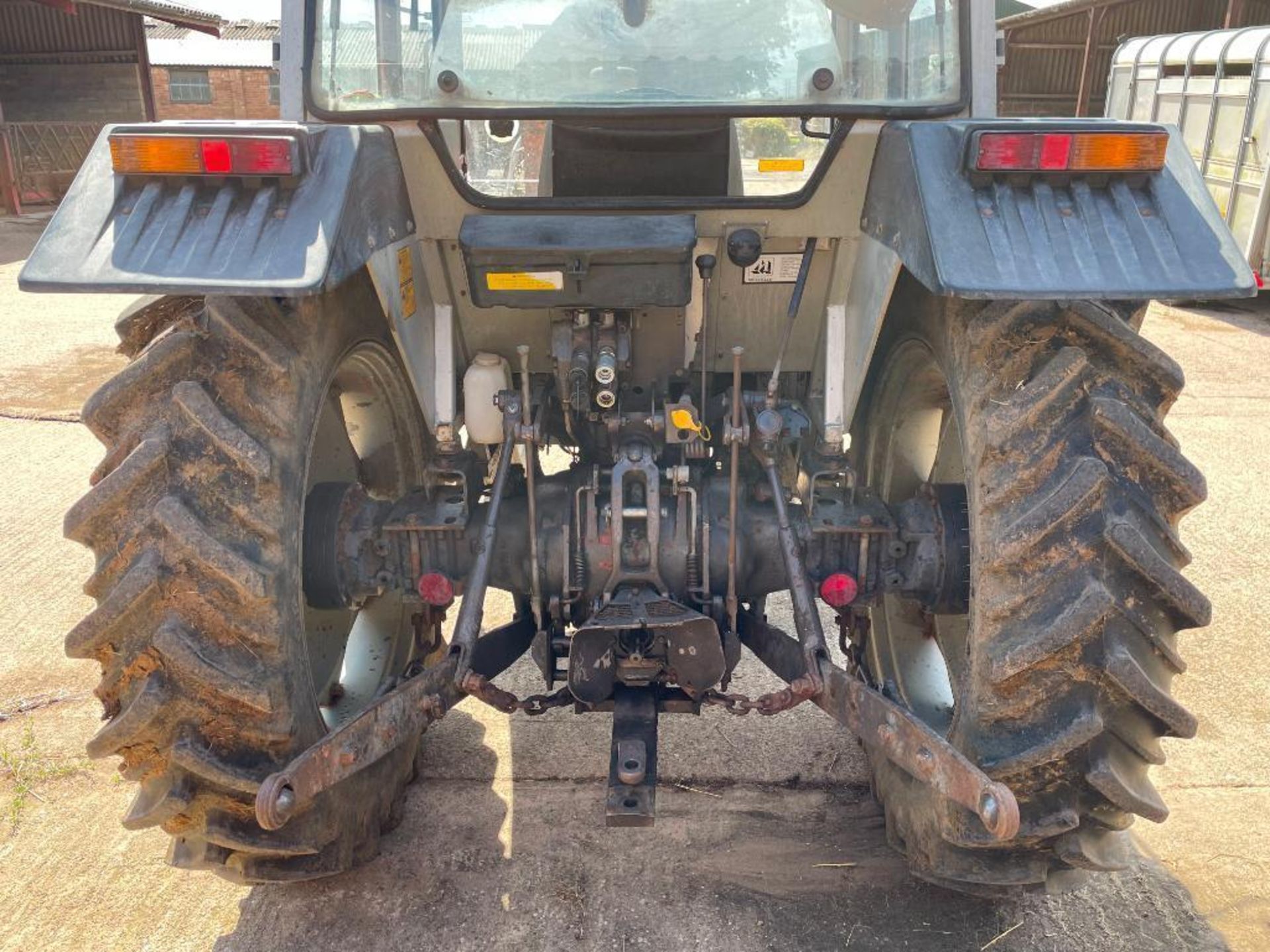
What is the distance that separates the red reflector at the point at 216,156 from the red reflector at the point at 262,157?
0.04ft

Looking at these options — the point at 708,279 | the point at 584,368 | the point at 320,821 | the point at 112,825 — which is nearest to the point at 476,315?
the point at 584,368

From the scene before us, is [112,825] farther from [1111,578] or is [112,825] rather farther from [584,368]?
[1111,578]

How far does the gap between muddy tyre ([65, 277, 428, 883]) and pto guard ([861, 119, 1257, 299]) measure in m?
1.32

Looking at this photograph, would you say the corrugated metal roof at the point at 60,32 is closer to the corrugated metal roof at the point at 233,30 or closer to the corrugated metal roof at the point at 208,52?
the corrugated metal roof at the point at 208,52

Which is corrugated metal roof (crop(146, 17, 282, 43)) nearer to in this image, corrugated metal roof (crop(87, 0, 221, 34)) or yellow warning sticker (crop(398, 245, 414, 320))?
corrugated metal roof (crop(87, 0, 221, 34))

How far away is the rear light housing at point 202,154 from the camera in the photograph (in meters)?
2.03

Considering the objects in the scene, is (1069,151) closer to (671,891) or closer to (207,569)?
(207,569)

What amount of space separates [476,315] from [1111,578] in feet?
5.69

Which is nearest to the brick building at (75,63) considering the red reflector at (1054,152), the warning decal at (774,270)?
the warning decal at (774,270)

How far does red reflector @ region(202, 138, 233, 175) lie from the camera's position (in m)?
2.03

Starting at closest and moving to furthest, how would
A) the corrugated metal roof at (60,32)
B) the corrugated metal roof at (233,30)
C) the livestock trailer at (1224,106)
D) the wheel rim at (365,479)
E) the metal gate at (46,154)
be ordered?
the wheel rim at (365,479) < the livestock trailer at (1224,106) < the metal gate at (46,154) < the corrugated metal roof at (60,32) < the corrugated metal roof at (233,30)

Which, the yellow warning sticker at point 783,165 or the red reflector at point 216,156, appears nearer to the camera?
the red reflector at point 216,156

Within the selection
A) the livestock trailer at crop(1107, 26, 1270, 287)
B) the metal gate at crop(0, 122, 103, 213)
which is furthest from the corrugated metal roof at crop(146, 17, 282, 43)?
the livestock trailer at crop(1107, 26, 1270, 287)

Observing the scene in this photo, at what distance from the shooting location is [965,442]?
2.13m
